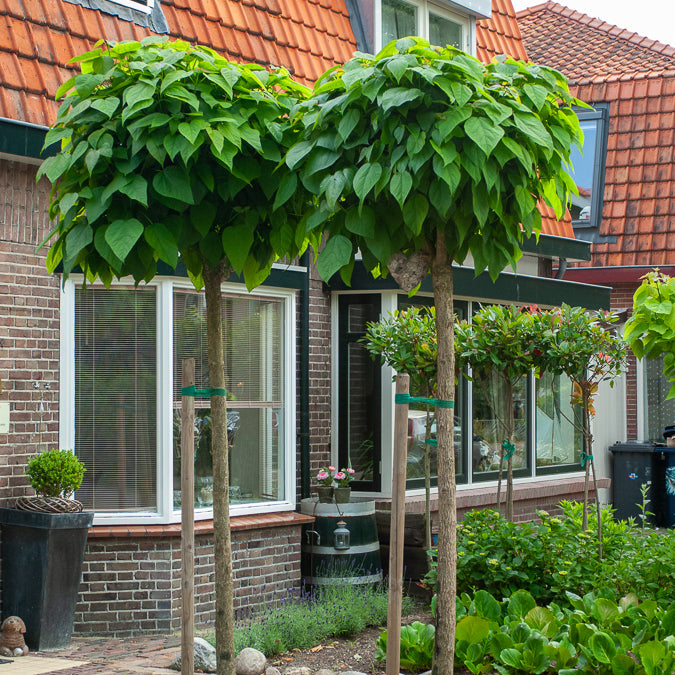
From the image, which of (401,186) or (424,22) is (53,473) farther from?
(424,22)

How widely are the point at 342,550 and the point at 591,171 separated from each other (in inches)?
314

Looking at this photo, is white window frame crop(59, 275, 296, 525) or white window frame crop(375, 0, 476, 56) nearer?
white window frame crop(59, 275, 296, 525)

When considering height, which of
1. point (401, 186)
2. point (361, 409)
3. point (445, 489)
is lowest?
point (445, 489)

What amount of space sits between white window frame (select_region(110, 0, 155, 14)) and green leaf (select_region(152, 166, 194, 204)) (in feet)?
15.5

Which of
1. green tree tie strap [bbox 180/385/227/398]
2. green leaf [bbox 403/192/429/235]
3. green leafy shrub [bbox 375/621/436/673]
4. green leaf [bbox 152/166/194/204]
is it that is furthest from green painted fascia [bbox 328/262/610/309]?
green leaf [bbox 403/192/429/235]

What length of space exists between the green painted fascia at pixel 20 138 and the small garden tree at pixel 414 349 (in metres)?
3.12

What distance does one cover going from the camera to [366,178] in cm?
359

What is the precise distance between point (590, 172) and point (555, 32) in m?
5.31

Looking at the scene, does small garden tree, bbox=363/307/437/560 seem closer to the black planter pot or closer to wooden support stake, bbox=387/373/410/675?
the black planter pot

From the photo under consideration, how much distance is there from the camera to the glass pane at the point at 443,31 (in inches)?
441

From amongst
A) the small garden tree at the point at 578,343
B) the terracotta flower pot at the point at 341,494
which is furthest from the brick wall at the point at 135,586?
the small garden tree at the point at 578,343

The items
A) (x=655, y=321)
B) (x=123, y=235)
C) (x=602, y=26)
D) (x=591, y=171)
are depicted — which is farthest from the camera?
(x=602, y=26)

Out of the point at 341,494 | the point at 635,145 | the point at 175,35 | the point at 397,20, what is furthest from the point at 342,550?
the point at 635,145

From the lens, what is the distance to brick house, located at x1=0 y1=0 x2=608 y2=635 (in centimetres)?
714
